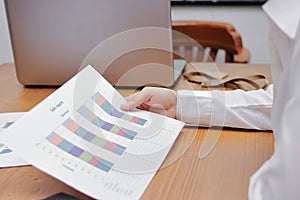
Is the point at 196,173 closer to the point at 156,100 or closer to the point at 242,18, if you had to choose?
the point at 156,100

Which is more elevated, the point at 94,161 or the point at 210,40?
the point at 94,161

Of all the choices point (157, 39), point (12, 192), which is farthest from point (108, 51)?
point (12, 192)

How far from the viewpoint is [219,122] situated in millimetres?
800

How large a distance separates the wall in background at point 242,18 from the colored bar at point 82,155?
1.48m

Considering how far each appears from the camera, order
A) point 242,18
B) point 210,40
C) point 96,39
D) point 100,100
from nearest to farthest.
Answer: point 100,100
point 96,39
point 210,40
point 242,18

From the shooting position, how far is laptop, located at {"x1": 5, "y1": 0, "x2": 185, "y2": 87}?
92cm

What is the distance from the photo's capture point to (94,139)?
0.66 metres

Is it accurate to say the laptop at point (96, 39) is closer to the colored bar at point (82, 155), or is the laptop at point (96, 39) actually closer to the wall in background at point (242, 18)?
the colored bar at point (82, 155)

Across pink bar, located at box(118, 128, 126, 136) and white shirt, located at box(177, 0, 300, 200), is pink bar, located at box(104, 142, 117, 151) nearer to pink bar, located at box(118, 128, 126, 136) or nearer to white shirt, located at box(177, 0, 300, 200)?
pink bar, located at box(118, 128, 126, 136)

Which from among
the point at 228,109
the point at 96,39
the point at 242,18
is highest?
the point at 96,39

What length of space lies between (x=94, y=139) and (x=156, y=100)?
21 cm

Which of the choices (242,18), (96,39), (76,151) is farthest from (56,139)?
(242,18)

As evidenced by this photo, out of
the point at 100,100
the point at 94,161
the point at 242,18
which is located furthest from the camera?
the point at 242,18

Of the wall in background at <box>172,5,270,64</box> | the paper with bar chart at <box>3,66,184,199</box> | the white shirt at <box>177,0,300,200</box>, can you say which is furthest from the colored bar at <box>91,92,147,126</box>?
the wall in background at <box>172,5,270,64</box>
